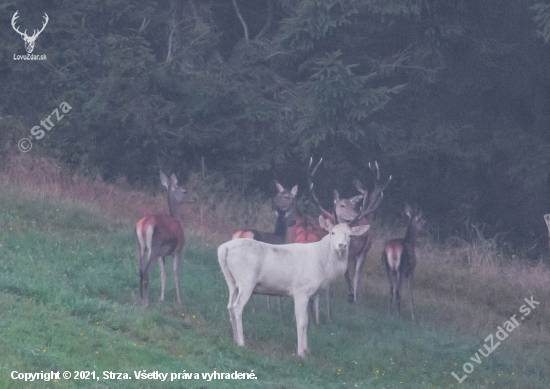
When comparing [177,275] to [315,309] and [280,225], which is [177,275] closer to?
[315,309]

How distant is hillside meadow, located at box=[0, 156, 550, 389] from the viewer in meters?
8.66

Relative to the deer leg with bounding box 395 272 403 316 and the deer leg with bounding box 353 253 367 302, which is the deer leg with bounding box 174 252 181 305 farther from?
the deer leg with bounding box 395 272 403 316

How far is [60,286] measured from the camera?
34.6ft

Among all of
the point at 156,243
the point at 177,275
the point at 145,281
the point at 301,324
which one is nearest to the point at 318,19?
the point at 177,275

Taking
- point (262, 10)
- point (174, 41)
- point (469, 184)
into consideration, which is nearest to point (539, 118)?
point (469, 184)

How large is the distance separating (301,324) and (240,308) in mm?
804

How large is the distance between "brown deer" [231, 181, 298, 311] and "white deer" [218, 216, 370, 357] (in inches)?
68.3

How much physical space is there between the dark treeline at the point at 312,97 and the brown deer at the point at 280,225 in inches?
175

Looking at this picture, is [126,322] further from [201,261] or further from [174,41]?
[174,41]

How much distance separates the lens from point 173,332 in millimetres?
9773

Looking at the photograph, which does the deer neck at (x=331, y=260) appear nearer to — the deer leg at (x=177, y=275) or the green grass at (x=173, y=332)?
the green grass at (x=173, y=332)

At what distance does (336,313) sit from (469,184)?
10517mm

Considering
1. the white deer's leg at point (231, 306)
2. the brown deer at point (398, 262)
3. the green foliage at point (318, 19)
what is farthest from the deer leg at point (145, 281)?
the green foliage at point (318, 19)

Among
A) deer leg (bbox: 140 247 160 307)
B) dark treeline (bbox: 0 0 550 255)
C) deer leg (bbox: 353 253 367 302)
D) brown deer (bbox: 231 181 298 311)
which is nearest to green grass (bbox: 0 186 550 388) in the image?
deer leg (bbox: 140 247 160 307)
